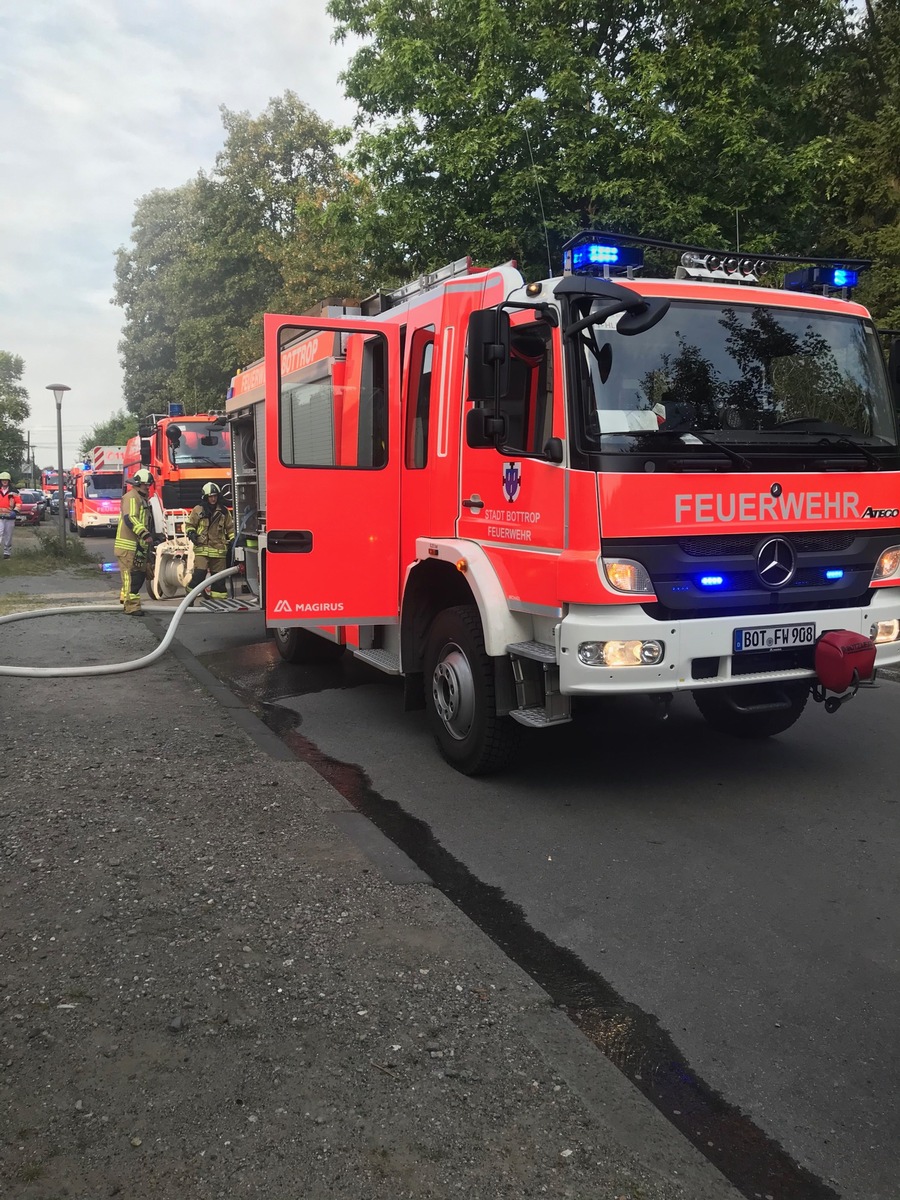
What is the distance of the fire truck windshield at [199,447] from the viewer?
710 inches

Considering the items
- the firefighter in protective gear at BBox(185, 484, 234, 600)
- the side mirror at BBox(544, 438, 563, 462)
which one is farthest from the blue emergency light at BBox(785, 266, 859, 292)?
the firefighter in protective gear at BBox(185, 484, 234, 600)

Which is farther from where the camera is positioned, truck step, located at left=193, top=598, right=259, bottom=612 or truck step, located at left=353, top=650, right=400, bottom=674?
truck step, located at left=193, top=598, right=259, bottom=612

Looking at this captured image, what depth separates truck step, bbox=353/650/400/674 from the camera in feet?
20.3

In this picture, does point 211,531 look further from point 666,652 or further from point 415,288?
point 666,652

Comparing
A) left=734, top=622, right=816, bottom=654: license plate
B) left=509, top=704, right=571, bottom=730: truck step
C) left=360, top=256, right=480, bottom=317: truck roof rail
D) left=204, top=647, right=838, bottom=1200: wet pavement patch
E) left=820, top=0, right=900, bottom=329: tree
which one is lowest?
left=204, top=647, right=838, bottom=1200: wet pavement patch

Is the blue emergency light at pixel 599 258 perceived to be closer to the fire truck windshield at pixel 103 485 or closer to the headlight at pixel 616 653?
the headlight at pixel 616 653

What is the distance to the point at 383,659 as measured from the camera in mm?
6375

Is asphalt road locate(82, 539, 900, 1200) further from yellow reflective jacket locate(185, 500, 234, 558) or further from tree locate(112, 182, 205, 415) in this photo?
tree locate(112, 182, 205, 415)

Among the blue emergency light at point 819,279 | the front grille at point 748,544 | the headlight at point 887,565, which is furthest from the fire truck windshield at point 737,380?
the headlight at point 887,565

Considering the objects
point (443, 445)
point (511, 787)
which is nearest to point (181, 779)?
point (511, 787)

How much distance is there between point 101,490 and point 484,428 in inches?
1151

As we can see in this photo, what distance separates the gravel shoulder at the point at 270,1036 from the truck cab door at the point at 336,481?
1595mm

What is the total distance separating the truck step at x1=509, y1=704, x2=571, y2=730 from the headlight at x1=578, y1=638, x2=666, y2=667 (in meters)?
0.46

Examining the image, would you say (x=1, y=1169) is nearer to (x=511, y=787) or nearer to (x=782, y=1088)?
(x=782, y=1088)
